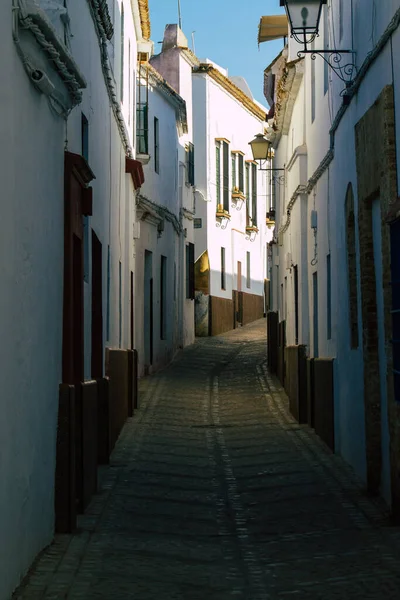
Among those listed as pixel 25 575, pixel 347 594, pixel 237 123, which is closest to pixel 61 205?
pixel 25 575

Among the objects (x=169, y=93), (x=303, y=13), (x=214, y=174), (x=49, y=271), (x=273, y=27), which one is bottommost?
(x=49, y=271)

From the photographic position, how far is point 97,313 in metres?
12.4

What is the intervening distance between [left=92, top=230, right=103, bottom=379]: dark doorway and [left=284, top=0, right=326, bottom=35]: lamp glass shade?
3096mm

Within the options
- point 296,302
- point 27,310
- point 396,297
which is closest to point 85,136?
point 396,297

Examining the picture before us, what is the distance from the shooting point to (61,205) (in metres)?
8.32

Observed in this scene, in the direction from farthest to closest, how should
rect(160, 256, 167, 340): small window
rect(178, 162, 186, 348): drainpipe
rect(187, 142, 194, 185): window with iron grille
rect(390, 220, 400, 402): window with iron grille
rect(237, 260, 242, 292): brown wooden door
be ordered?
rect(237, 260, 242, 292): brown wooden door
rect(187, 142, 194, 185): window with iron grille
rect(178, 162, 186, 348): drainpipe
rect(160, 256, 167, 340): small window
rect(390, 220, 400, 402): window with iron grille

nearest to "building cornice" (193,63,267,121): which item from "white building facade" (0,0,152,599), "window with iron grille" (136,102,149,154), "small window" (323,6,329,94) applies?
"window with iron grille" (136,102,149,154)

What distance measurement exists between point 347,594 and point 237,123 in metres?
33.1

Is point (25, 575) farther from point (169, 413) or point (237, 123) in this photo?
point (237, 123)

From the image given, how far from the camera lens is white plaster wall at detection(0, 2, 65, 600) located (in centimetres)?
573

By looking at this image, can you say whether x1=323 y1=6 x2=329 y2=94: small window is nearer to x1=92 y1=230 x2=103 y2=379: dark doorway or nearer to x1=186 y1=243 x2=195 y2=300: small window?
x1=92 y1=230 x2=103 y2=379: dark doorway

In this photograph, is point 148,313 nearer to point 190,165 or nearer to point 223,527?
point 190,165

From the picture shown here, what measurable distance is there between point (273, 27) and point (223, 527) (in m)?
17.6

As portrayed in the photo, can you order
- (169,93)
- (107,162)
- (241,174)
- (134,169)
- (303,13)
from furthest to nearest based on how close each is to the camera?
(241,174) < (169,93) < (134,169) < (107,162) < (303,13)
